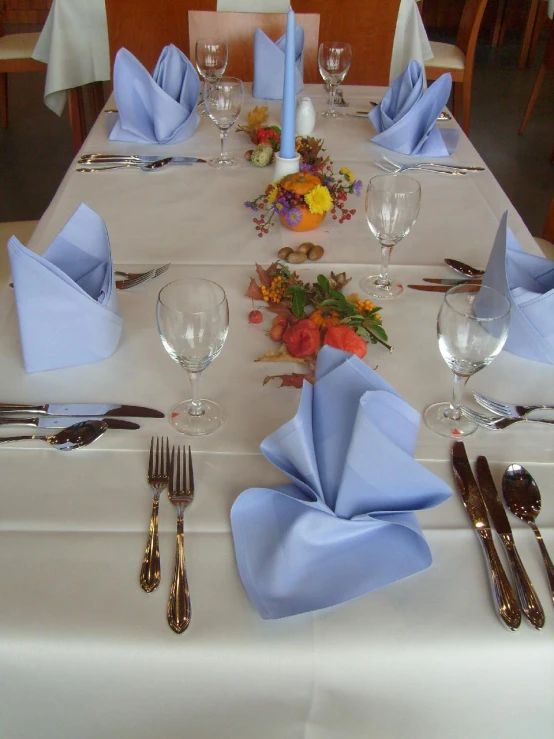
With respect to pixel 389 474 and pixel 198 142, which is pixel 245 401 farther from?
pixel 198 142

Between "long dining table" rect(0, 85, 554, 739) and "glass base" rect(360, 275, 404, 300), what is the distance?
181 millimetres

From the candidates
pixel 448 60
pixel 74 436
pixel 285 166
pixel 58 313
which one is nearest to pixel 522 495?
pixel 74 436

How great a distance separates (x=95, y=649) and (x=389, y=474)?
0.32 meters

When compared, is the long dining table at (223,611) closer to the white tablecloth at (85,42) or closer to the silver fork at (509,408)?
the silver fork at (509,408)

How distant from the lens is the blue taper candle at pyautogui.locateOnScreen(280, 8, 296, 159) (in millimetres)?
1238

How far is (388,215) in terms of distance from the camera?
112 cm

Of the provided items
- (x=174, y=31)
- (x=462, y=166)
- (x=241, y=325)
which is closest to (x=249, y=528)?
(x=241, y=325)

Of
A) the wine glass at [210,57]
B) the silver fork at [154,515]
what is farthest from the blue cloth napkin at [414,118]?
the silver fork at [154,515]

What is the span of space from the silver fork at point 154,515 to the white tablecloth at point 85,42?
218cm

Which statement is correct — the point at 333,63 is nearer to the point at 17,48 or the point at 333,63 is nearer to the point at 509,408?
the point at 509,408

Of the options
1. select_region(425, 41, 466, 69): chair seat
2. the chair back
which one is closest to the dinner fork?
the chair back

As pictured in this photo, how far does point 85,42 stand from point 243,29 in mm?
889

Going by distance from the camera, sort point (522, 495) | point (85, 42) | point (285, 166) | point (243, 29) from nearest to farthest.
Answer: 1. point (522, 495)
2. point (285, 166)
3. point (243, 29)
4. point (85, 42)

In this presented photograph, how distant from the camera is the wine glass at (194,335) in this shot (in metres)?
0.81
